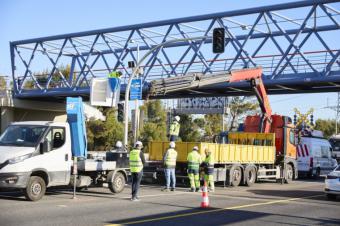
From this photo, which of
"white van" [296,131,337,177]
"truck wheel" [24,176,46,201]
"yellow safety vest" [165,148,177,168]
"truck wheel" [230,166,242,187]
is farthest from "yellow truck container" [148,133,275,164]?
"truck wheel" [24,176,46,201]

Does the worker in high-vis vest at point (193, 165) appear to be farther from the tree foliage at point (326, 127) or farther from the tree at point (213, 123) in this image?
the tree foliage at point (326, 127)

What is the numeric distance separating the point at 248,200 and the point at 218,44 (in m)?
8.58

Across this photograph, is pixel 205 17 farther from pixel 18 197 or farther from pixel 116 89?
pixel 18 197

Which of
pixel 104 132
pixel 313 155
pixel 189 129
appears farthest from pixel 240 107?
pixel 313 155

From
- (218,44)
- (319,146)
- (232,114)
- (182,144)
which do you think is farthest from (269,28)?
(232,114)

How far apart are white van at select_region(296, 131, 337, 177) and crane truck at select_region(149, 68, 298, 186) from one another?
173 inches

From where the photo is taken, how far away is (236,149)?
2267cm

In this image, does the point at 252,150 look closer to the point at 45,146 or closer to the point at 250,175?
the point at 250,175

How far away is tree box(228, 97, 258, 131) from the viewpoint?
2709 inches

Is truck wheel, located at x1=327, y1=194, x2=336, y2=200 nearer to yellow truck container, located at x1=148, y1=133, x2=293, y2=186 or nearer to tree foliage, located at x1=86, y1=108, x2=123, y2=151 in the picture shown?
yellow truck container, located at x1=148, y1=133, x2=293, y2=186

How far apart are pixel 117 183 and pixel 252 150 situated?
8.39m

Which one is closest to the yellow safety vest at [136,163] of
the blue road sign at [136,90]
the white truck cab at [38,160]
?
the white truck cab at [38,160]

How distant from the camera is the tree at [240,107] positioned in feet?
226

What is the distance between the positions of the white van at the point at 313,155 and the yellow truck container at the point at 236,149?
5850mm
